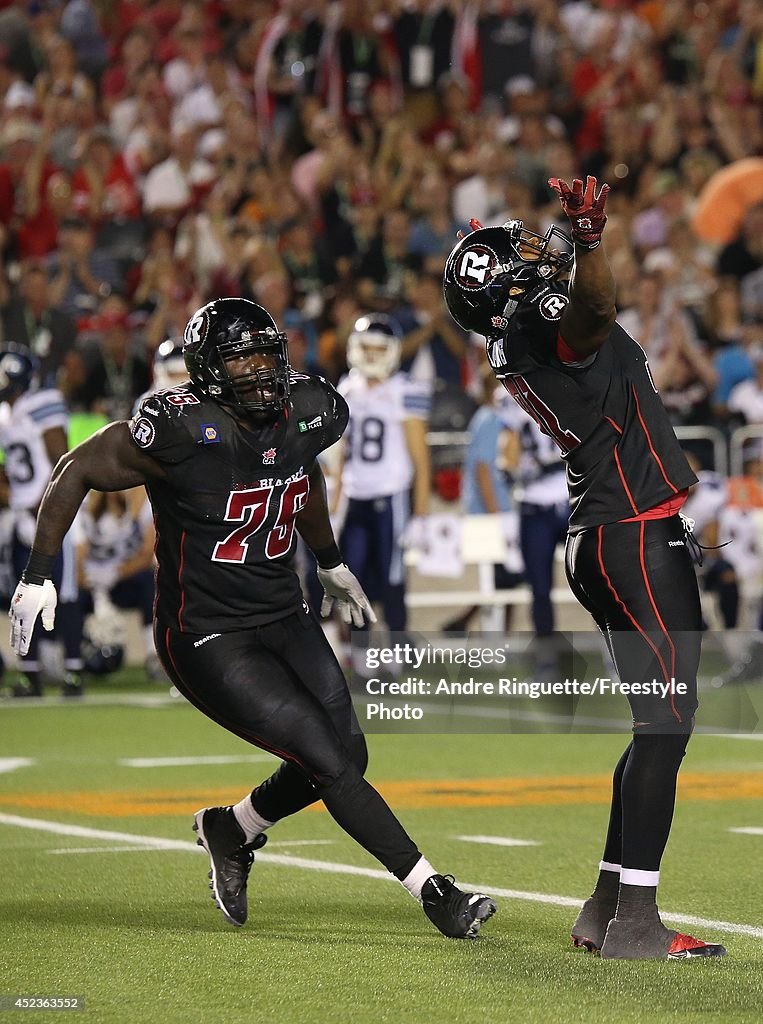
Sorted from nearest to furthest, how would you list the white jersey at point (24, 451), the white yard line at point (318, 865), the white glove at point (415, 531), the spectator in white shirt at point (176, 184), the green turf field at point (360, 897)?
the green turf field at point (360, 897) < the white yard line at point (318, 865) < the white jersey at point (24, 451) < the white glove at point (415, 531) < the spectator in white shirt at point (176, 184)

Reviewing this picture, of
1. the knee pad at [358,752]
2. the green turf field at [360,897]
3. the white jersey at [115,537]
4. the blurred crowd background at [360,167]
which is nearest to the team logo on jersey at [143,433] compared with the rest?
the knee pad at [358,752]

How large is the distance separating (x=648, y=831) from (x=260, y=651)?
1300 mm

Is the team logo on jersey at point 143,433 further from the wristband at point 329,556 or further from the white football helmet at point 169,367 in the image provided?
the white football helmet at point 169,367

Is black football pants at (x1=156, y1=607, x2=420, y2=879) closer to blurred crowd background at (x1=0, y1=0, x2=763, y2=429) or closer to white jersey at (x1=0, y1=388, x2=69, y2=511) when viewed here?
white jersey at (x1=0, y1=388, x2=69, y2=511)

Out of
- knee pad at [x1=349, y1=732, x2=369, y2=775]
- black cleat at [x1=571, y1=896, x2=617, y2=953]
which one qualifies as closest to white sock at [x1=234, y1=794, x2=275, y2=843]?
knee pad at [x1=349, y1=732, x2=369, y2=775]

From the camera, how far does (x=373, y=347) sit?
498 inches

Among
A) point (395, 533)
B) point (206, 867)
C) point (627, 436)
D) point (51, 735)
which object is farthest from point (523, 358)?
point (395, 533)

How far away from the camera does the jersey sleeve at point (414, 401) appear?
503 inches

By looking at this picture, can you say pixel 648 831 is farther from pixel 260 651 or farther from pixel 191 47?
pixel 191 47

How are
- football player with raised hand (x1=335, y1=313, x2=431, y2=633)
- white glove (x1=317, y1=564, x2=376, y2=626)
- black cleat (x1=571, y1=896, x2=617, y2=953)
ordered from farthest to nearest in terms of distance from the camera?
football player with raised hand (x1=335, y1=313, x2=431, y2=633), white glove (x1=317, y1=564, x2=376, y2=626), black cleat (x1=571, y1=896, x2=617, y2=953)

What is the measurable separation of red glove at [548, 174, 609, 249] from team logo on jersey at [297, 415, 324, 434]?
4.38 ft

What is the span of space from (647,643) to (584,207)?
1211 mm

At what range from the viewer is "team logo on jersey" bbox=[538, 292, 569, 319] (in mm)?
5152

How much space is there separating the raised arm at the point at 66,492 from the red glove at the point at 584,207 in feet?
4.96
